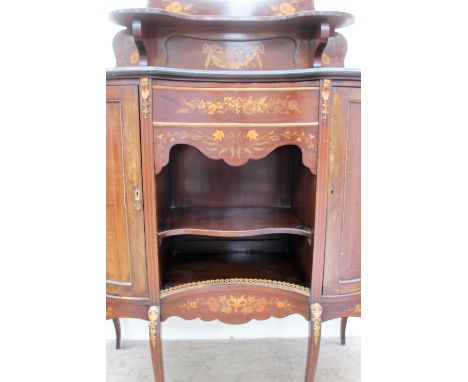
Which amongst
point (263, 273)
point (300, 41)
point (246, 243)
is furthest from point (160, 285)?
point (300, 41)

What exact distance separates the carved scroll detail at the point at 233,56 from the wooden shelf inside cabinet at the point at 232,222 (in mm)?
567

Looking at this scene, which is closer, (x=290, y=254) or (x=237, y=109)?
(x=237, y=109)

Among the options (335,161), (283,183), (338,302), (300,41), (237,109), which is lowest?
(338,302)

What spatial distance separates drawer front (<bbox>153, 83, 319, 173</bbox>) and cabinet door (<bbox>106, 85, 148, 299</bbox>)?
0.25 feet

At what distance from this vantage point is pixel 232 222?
4.07 feet

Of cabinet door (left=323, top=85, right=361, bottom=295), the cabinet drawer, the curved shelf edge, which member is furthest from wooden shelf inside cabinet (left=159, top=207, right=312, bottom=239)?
the cabinet drawer

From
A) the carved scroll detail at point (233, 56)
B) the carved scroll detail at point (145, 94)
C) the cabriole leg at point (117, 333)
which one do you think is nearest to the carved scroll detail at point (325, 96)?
the carved scroll detail at point (233, 56)

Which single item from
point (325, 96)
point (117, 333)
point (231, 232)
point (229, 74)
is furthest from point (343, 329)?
point (229, 74)

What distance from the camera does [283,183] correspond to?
148 cm

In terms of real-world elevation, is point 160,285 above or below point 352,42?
below
